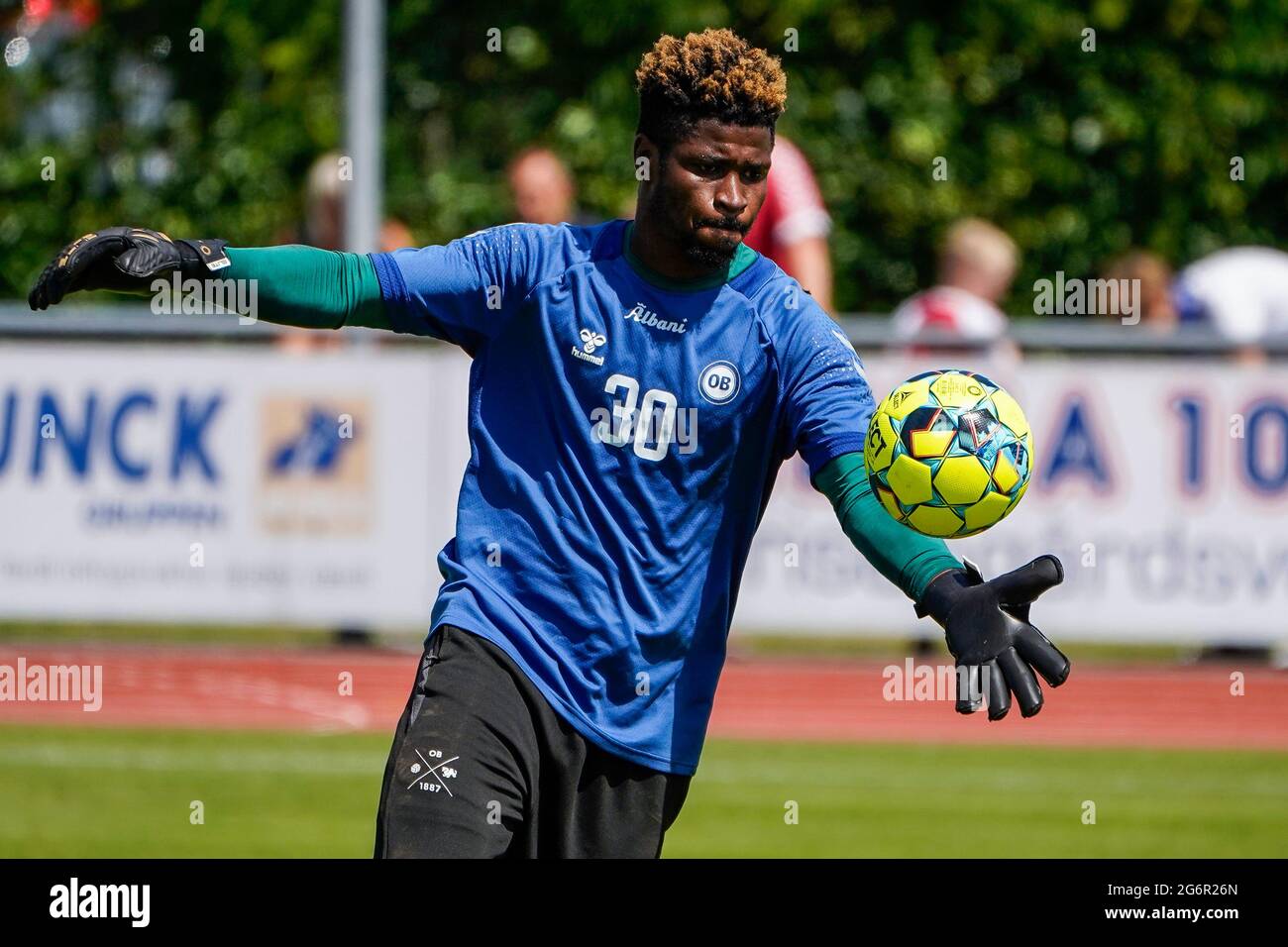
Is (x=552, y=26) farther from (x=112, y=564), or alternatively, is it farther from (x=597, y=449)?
(x=597, y=449)

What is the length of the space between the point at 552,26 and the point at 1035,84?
4.55m

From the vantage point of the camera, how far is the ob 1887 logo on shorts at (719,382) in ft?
16.7

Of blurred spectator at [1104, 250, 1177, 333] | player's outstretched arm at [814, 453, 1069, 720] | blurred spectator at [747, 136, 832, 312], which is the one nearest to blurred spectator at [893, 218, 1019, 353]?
blurred spectator at [1104, 250, 1177, 333]

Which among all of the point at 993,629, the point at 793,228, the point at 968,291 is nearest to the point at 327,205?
the point at 968,291

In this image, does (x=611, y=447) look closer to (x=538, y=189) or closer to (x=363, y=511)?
(x=538, y=189)

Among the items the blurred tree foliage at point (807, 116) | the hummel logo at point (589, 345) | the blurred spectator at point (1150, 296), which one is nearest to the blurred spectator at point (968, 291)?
the blurred spectator at point (1150, 296)

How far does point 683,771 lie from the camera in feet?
17.0

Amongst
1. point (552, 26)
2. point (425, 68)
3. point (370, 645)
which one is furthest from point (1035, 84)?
point (370, 645)

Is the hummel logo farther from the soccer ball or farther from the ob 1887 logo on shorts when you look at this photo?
the soccer ball

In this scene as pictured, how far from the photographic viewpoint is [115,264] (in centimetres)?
476

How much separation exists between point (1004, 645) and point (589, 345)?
1.32 meters

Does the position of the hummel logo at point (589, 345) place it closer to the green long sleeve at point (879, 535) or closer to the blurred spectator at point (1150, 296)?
the green long sleeve at point (879, 535)

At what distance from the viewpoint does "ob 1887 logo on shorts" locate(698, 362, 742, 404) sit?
16.7ft

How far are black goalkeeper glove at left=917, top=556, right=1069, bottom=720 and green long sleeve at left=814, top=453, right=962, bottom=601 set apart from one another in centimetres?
22
